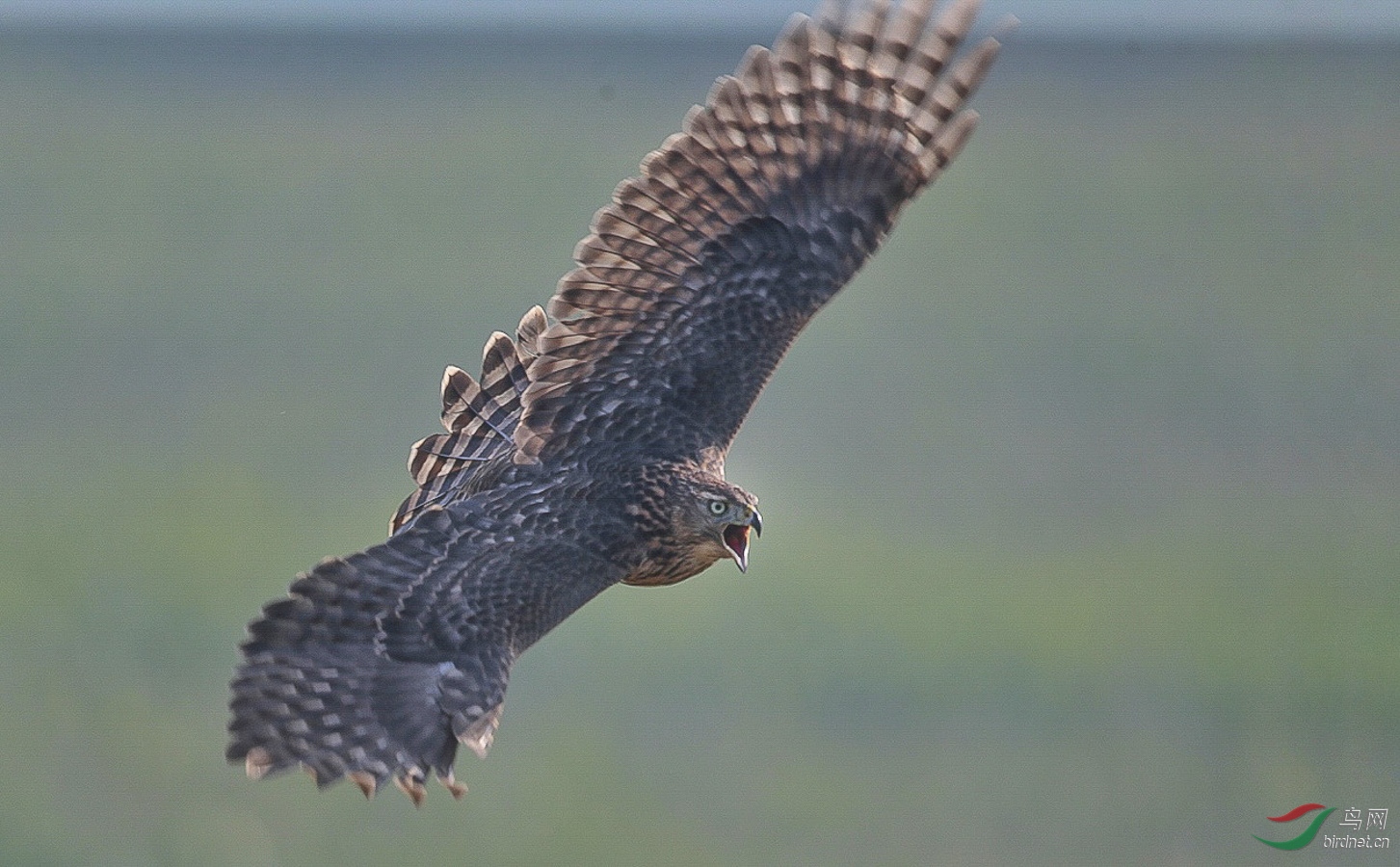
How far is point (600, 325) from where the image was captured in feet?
33.8

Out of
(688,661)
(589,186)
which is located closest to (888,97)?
(688,661)

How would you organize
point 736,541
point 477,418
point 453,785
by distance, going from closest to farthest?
point 453,785 < point 736,541 < point 477,418

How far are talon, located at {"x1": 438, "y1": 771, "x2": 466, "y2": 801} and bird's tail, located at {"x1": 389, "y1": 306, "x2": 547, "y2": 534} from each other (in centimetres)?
191

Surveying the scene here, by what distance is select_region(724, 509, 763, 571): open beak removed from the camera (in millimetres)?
9953

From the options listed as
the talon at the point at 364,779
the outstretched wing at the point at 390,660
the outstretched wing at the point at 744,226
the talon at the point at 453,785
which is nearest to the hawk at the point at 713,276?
the outstretched wing at the point at 744,226

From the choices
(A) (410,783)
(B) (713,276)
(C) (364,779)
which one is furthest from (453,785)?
(B) (713,276)

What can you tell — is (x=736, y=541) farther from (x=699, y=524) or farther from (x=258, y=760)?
(x=258, y=760)

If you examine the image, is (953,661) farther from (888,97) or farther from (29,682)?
(888,97)

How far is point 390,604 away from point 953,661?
2167 cm

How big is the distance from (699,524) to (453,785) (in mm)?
1750

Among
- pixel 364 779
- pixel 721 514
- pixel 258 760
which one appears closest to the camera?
pixel 364 779

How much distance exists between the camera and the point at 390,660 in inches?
355

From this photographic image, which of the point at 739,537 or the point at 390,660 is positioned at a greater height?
the point at 739,537

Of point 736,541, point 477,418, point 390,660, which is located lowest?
point 390,660
